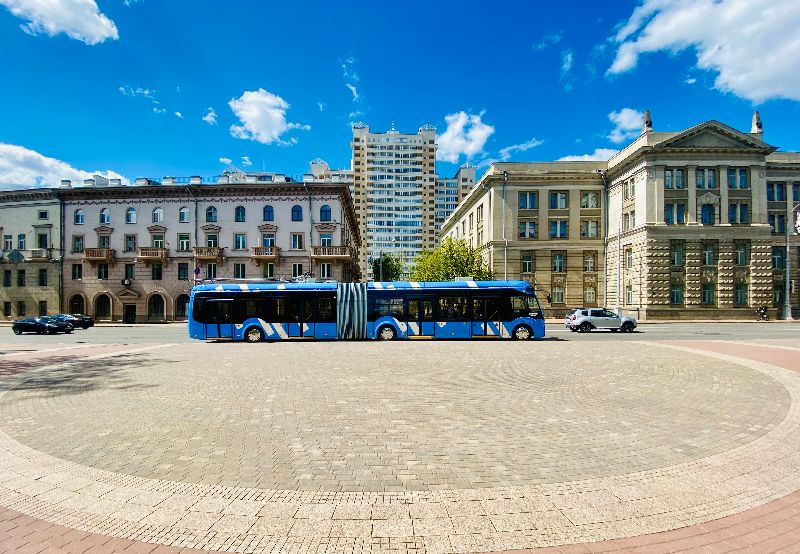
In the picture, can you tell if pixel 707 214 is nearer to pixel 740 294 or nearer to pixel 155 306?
pixel 740 294

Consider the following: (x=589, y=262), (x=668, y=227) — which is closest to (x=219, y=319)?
(x=589, y=262)

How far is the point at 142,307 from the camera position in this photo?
42.2 metres

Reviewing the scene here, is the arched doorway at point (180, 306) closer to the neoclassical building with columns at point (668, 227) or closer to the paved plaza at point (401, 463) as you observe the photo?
the paved plaza at point (401, 463)

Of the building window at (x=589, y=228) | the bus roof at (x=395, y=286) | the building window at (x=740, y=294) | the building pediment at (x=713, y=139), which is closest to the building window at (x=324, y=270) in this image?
the bus roof at (x=395, y=286)

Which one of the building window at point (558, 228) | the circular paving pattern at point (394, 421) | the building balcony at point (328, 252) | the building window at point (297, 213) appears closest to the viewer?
the circular paving pattern at point (394, 421)

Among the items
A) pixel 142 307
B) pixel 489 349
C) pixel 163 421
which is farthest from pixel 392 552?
pixel 142 307

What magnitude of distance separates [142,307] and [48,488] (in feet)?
144

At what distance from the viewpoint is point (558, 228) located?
46.5 m

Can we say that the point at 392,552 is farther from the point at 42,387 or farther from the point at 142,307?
the point at 142,307

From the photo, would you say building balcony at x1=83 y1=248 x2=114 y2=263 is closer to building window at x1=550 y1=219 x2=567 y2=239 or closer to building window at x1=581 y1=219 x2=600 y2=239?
building window at x1=550 y1=219 x2=567 y2=239

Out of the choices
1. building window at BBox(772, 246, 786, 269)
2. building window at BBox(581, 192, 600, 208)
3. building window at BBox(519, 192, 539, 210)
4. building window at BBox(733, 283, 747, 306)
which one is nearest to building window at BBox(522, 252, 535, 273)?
building window at BBox(519, 192, 539, 210)

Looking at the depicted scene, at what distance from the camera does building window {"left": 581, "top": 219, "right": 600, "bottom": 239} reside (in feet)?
152

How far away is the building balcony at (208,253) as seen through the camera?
40594 millimetres

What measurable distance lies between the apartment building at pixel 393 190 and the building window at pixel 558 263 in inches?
3379
